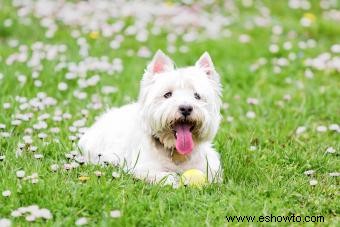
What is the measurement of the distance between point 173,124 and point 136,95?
297cm

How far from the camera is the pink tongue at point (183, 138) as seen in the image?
557 cm

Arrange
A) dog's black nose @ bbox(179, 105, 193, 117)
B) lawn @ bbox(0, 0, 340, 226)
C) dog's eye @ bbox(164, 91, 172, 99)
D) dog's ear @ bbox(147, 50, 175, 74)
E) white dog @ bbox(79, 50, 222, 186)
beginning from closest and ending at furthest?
lawn @ bbox(0, 0, 340, 226) < dog's black nose @ bbox(179, 105, 193, 117) < white dog @ bbox(79, 50, 222, 186) < dog's eye @ bbox(164, 91, 172, 99) < dog's ear @ bbox(147, 50, 175, 74)

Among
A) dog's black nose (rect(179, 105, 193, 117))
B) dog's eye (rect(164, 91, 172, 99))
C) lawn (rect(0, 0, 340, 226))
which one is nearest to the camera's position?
lawn (rect(0, 0, 340, 226))

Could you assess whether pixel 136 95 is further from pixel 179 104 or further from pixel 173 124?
pixel 179 104

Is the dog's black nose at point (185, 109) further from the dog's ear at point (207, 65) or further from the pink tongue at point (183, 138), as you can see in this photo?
the dog's ear at point (207, 65)

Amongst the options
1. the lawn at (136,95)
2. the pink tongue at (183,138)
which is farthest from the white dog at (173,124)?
the lawn at (136,95)

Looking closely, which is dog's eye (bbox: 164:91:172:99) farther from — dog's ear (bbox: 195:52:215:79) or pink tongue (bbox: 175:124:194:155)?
dog's ear (bbox: 195:52:215:79)

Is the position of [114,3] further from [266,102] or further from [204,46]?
[266,102]

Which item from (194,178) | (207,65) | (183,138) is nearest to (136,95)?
(207,65)

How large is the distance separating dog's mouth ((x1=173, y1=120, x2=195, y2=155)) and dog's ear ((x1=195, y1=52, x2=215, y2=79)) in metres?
0.54

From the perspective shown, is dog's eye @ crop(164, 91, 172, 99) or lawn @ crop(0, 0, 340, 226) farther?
dog's eye @ crop(164, 91, 172, 99)

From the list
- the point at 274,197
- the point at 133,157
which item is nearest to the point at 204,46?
the point at 133,157

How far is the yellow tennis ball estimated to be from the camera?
17.9 ft

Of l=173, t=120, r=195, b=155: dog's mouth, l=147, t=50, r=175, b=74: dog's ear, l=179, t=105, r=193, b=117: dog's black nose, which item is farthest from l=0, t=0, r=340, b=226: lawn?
l=147, t=50, r=175, b=74: dog's ear
